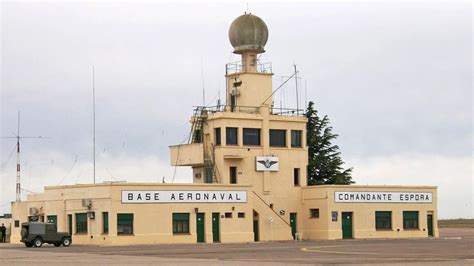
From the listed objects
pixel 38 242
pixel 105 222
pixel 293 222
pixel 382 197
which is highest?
pixel 382 197

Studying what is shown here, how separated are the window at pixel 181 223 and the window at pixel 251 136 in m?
9.35

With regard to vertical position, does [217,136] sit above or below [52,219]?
above

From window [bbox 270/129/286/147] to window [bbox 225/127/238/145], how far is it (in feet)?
11.9

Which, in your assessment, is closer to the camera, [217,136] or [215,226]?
[215,226]

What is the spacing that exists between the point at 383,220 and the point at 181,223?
19379 millimetres

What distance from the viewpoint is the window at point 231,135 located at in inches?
3071

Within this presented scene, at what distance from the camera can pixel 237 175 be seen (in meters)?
78.6

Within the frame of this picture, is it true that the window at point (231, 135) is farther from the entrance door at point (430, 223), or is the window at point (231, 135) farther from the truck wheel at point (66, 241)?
the entrance door at point (430, 223)

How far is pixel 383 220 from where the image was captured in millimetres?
82875

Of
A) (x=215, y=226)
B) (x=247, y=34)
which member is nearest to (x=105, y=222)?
(x=215, y=226)

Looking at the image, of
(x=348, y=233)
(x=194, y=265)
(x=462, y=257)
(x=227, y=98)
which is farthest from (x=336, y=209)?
(x=194, y=265)

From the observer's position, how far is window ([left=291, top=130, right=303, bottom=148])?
82125 mm

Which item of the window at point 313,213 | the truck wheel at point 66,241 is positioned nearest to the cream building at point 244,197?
the window at point 313,213

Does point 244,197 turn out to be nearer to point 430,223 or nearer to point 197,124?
point 197,124
